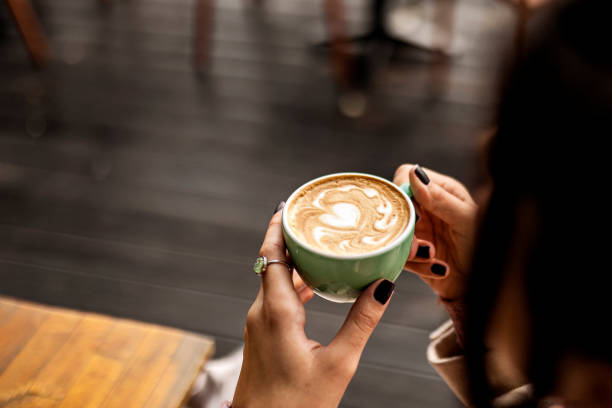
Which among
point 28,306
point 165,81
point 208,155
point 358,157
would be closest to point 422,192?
point 28,306

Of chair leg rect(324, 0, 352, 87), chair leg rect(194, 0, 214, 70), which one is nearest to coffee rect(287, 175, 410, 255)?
chair leg rect(324, 0, 352, 87)

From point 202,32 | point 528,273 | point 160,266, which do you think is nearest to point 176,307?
point 160,266

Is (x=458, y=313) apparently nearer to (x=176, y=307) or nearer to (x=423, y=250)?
(x=423, y=250)

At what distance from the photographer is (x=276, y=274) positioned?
0.73m

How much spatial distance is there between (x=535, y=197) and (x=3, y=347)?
2.70ft

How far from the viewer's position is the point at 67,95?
2.33 meters

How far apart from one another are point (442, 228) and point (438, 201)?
11 centimetres

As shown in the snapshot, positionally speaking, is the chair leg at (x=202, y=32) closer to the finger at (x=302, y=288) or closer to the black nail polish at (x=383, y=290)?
the finger at (x=302, y=288)

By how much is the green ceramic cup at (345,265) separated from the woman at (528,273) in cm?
2

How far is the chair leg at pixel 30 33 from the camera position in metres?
2.37

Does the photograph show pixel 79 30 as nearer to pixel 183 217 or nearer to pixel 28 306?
pixel 183 217

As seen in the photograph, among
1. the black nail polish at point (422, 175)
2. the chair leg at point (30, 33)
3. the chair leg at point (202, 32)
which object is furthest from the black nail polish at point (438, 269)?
the chair leg at point (30, 33)

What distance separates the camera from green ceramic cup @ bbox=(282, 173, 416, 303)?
0.68 m

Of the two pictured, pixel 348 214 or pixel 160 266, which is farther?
pixel 160 266
